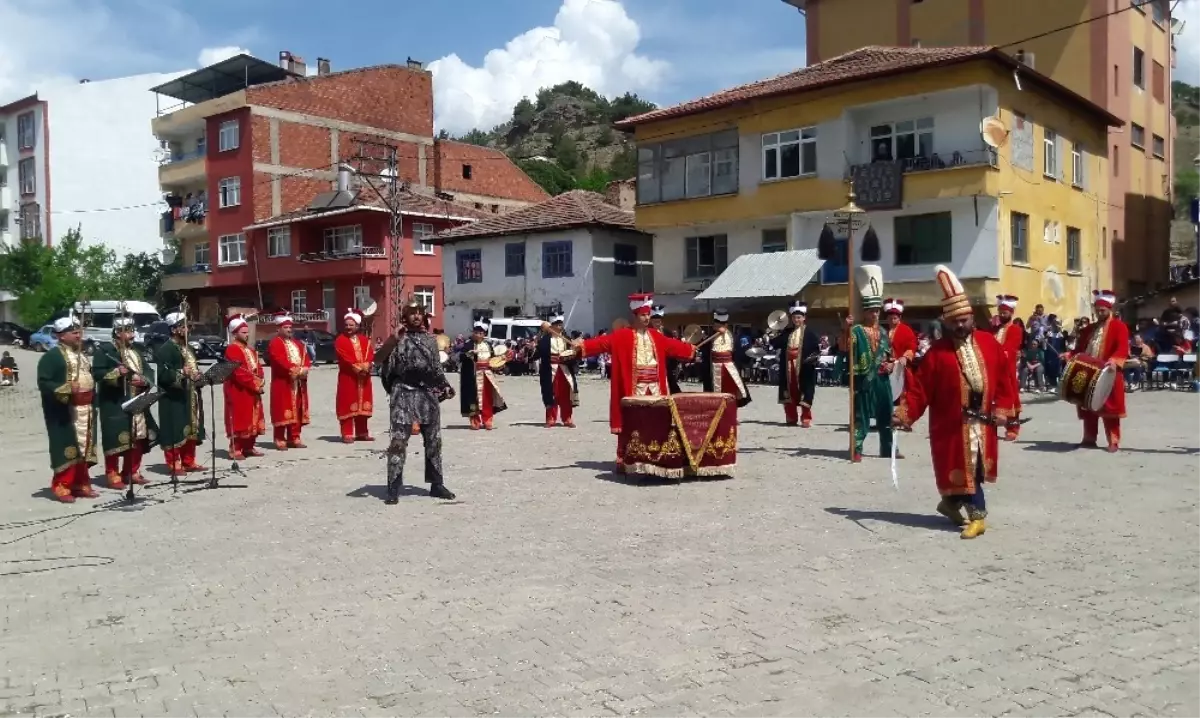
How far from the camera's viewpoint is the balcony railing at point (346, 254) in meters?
42.9

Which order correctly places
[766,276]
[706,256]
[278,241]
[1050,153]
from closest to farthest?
[766,276]
[1050,153]
[706,256]
[278,241]

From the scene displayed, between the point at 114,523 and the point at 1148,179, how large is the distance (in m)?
37.6

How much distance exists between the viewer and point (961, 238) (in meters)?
27.2

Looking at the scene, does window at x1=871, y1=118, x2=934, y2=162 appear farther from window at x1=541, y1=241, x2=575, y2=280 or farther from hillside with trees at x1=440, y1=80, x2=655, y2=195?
hillside with trees at x1=440, y1=80, x2=655, y2=195

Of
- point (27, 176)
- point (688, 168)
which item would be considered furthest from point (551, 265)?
point (27, 176)

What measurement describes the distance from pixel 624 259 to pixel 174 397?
2700 cm

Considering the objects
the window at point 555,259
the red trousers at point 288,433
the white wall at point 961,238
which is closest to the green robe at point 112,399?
the red trousers at point 288,433

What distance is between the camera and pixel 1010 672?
4.84m

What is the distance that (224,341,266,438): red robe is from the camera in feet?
41.8

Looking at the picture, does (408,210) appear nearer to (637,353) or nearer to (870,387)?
(870,387)

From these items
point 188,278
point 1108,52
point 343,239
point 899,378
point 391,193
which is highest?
point 1108,52

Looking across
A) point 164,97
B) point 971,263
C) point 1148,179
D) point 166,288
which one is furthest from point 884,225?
point 164,97

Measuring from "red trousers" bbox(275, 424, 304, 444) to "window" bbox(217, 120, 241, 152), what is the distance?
3721 cm

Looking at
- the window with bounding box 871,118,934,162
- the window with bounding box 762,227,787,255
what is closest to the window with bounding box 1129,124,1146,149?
the window with bounding box 871,118,934,162
